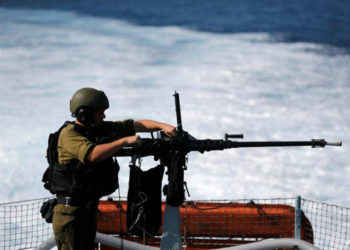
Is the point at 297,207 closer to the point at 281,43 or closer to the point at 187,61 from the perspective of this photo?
the point at 187,61

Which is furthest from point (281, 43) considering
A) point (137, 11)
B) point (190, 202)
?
point (190, 202)

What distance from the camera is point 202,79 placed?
30219 mm

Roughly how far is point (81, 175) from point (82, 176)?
14 millimetres

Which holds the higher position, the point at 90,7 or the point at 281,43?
the point at 90,7

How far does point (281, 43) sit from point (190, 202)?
29.2m

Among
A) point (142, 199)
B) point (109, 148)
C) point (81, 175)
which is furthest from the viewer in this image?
point (142, 199)

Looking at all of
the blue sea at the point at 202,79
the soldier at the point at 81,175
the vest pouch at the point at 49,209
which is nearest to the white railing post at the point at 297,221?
the soldier at the point at 81,175

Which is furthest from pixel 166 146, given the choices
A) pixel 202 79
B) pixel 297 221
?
pixel 202 79

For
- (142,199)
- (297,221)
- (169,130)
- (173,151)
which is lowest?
(297,221)

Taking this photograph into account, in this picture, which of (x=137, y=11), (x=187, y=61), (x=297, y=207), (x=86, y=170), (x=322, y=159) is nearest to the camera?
(x=86, y=170)

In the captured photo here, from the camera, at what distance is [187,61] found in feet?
105

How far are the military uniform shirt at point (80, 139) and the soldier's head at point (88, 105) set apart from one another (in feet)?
0.45

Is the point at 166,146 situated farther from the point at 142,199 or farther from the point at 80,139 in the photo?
the point at 80,139

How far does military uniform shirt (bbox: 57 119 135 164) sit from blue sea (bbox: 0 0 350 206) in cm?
1086
